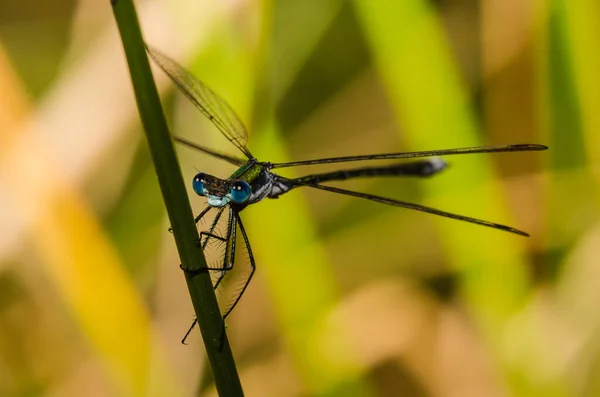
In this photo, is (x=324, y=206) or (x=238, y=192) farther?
(x=324, y=206)

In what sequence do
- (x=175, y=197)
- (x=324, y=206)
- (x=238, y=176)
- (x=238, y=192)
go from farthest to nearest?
(x=324, y=206), (x=238, y=176), (x=238, y=192), (x=175, y=197)

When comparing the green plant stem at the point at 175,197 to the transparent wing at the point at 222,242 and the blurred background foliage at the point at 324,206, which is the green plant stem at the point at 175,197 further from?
the blurred background foliage at the point at 324,206

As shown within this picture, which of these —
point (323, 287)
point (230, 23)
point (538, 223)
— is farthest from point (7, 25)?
point (538, 223)

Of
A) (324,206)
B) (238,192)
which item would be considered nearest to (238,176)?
(238,192)

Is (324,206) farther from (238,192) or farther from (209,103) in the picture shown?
(238,192)

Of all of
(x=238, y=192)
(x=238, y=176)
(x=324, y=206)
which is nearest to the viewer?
(x=238, y=192)

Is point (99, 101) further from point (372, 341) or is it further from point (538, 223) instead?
point (538, 223)

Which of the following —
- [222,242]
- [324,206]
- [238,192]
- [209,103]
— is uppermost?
[209,103]

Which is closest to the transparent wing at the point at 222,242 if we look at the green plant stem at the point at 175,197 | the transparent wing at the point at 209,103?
the transparent wing at the point at 209,103

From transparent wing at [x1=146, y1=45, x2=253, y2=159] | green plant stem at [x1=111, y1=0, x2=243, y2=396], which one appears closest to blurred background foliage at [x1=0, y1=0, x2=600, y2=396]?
transparent wing at [x1=146, y1=45, x2=253, y2=159]
